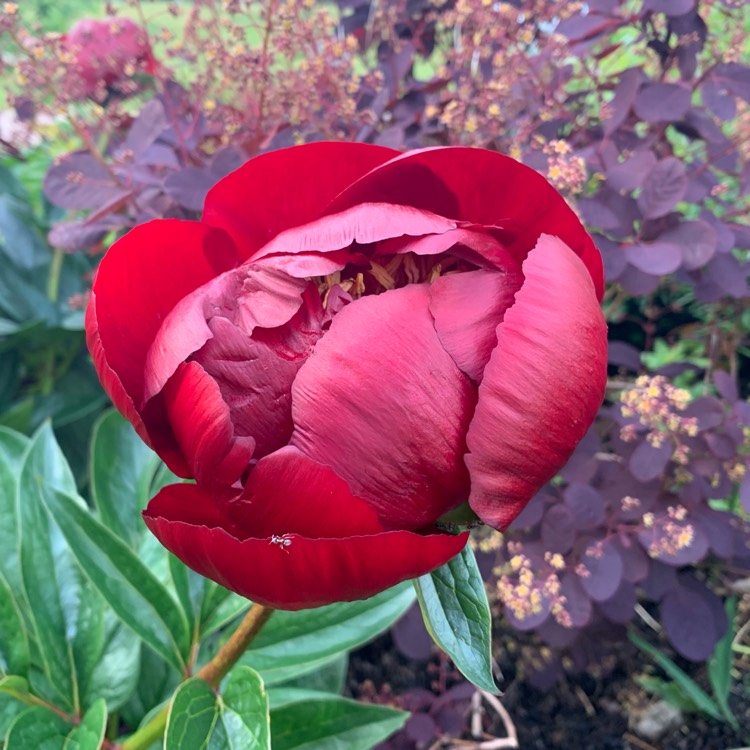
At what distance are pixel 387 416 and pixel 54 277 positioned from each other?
120 centimetres

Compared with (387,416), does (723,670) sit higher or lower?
lower

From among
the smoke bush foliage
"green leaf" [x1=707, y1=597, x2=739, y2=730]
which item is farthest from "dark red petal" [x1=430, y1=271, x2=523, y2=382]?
"green leaf" [x1=707, y1=597, x2=739, y2=730]

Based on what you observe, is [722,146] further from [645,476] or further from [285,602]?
[285,602]

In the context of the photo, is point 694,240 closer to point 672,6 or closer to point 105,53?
point 672,6

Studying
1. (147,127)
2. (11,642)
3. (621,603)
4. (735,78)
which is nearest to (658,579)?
(621,603)

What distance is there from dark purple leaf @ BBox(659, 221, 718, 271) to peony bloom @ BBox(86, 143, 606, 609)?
44cm

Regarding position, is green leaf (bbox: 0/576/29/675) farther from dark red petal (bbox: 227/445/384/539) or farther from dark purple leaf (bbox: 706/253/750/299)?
dark purple leaf (bbox: 706/253/750/299)

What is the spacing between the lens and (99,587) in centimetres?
68

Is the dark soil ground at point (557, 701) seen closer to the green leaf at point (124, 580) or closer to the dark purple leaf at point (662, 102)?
the green leaf at point (124, 580)

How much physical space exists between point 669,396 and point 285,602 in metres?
0.57

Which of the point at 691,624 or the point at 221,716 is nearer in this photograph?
the point at 221,716

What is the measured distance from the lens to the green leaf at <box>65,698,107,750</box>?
627 mm

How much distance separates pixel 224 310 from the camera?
497mm

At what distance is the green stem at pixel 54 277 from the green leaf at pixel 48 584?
2.07ft
